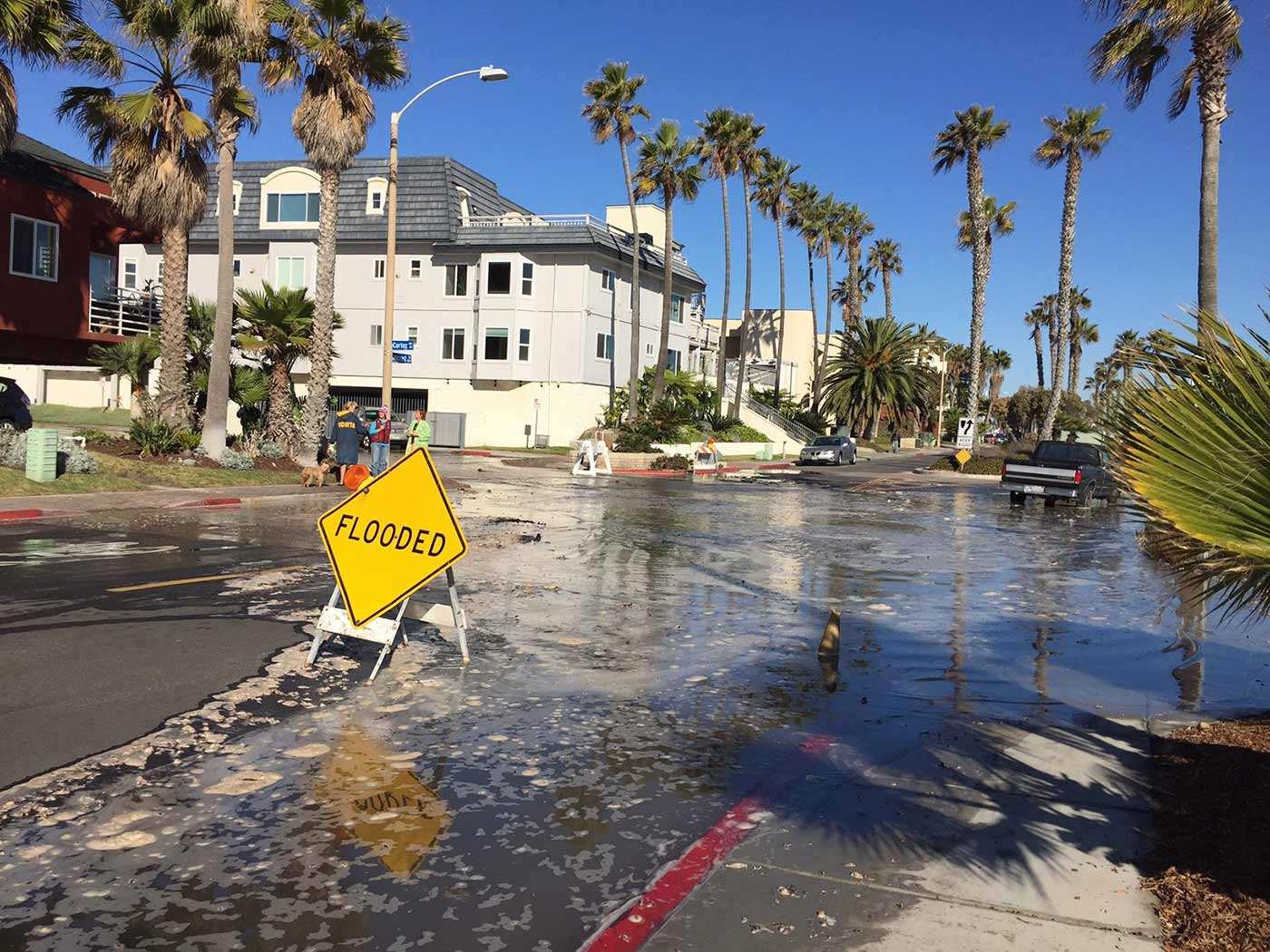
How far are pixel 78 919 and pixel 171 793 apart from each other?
1.31 m

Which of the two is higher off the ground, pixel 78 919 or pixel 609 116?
pixel 609 116

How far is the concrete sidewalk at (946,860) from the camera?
4.03 metres

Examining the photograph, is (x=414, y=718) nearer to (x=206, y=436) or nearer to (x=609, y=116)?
(x=206, y=436)

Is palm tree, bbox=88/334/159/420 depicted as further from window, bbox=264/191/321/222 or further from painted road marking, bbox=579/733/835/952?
painted road marking, bbox=579/733/835/952

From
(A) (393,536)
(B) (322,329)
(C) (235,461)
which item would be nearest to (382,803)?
(A) (393,536)

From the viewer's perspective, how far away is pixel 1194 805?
17.8 ft

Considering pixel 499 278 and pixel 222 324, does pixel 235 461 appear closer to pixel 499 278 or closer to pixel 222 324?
pixel 222 324

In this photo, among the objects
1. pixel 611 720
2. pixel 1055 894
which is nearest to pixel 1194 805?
pixel 1055 894

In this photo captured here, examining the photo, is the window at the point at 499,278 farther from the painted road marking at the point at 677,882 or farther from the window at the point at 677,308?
the painted road marking at the point at 677,882

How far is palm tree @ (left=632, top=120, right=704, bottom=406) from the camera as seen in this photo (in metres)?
51.0

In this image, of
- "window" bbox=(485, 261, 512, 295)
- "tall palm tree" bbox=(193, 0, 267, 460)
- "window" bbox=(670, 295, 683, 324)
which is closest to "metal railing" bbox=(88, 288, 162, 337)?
"tall palm tree" bbox=(193, 0, 267, 460)

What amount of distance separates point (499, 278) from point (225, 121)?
81.5ft

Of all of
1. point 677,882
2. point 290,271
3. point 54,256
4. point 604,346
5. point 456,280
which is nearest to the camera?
point 677,882

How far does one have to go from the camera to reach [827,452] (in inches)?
2100
